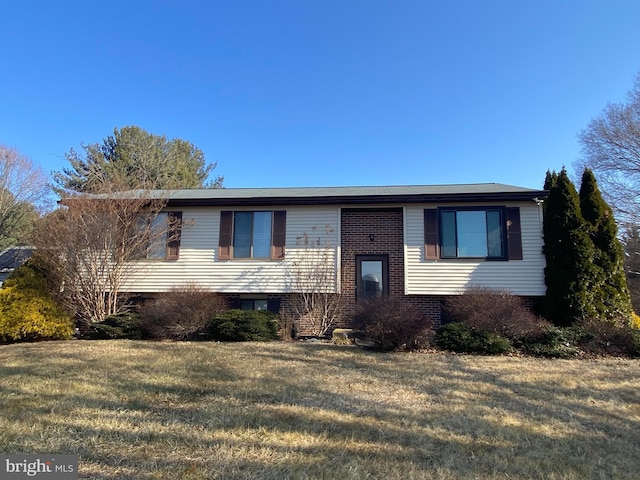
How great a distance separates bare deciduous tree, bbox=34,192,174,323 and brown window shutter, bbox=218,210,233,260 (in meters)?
2.30

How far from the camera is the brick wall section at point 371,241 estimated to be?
11688mm

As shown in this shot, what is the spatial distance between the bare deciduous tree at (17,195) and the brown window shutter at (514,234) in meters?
27.4

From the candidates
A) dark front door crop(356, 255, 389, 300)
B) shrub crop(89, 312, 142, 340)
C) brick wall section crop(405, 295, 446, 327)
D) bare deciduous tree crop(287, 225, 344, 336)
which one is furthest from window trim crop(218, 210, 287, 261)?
brick wall section crop(405, 295, 446, 327)

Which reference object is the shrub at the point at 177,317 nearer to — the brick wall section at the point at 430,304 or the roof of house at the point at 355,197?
the roof of house at the point at 355,197

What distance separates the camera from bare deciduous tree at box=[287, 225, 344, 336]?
11143 millimetres

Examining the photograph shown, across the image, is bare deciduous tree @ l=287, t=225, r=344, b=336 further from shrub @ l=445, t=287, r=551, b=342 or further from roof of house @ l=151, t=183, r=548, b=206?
shrub @ l=445, t=287, r=551, b=342

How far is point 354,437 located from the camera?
372 cm

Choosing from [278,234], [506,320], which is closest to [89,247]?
[278,234]

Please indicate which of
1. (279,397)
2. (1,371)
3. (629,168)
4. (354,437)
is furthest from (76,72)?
(629,168)

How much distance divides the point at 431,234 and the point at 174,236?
24.6 ft

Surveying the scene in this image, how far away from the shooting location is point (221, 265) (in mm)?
11898

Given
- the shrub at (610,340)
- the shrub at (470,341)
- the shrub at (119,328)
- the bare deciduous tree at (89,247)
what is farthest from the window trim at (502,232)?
the bare deciduous tree at (89,247)

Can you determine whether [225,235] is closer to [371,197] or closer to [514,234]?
[371,197]

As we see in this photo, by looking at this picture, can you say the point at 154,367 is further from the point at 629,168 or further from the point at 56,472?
the point at 629,168
